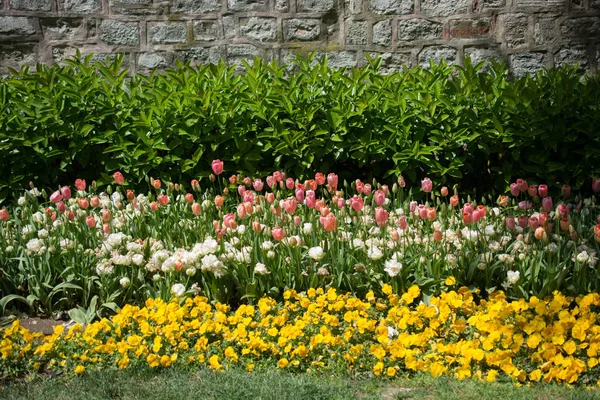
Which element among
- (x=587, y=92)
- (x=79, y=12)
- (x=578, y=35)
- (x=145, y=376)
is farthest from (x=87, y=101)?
(x=578, y=35)

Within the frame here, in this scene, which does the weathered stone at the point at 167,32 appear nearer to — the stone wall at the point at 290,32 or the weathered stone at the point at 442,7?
the stone wall at the point at 290,32

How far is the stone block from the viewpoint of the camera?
6969 millimetres

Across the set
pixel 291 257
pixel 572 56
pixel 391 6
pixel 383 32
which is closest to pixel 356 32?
pixel 383 32

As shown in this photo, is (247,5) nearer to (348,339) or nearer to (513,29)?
(513,29)

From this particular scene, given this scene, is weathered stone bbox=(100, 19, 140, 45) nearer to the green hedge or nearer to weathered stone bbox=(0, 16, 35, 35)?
weathered stone bbox=(0, 16, 35, 35)

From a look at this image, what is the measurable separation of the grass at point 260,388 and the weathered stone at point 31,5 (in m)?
4.71

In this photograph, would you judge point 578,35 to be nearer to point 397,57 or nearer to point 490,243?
point 397,57

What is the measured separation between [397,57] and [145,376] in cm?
465

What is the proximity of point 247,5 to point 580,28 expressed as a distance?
10.1ft

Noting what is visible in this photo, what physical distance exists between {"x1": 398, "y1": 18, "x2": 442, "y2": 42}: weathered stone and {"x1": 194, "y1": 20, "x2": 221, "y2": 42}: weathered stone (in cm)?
172

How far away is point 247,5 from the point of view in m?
7.11

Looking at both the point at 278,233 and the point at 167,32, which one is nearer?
the point at 278,233

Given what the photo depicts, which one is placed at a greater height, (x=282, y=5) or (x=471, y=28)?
(x=282, y=5)

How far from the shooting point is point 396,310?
3.76 meters
